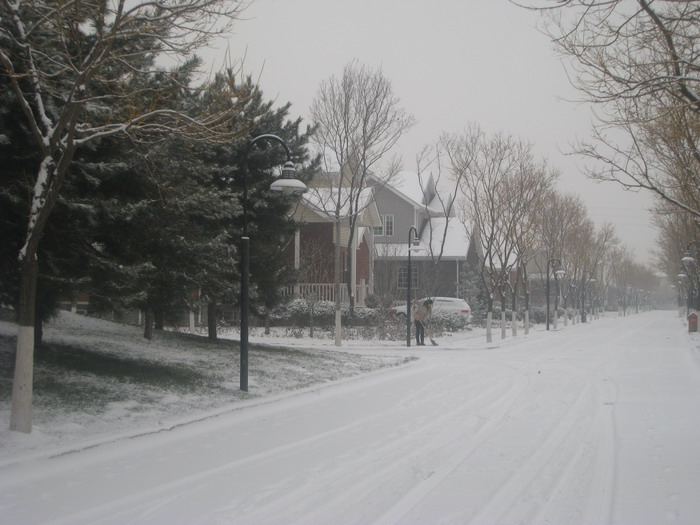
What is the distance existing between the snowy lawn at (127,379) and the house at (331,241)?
51.0 ft

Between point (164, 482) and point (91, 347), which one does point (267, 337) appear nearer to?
point (91, 347)

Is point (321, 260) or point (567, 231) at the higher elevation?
point (567, 231)

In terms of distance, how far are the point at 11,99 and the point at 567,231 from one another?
151ft

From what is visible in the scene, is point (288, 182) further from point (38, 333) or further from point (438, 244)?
point (438, 244)

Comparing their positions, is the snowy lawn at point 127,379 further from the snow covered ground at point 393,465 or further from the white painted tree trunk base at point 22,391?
the snow covered ground at point 393,465

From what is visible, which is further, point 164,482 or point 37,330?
point 37,330

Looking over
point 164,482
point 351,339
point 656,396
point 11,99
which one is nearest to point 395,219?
point 351,339

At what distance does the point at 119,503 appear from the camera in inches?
244

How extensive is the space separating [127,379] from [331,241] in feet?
93.0

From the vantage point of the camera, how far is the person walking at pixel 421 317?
2802 cm

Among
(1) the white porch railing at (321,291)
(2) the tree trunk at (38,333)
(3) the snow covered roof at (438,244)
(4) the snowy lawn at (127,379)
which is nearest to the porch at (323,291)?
(1) the white porch railing at (321,291)

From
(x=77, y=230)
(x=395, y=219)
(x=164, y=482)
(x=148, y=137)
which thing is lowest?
(x=164, y=482)

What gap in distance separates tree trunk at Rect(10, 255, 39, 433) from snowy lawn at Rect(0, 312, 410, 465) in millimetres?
181

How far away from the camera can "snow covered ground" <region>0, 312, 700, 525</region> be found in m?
6.00
